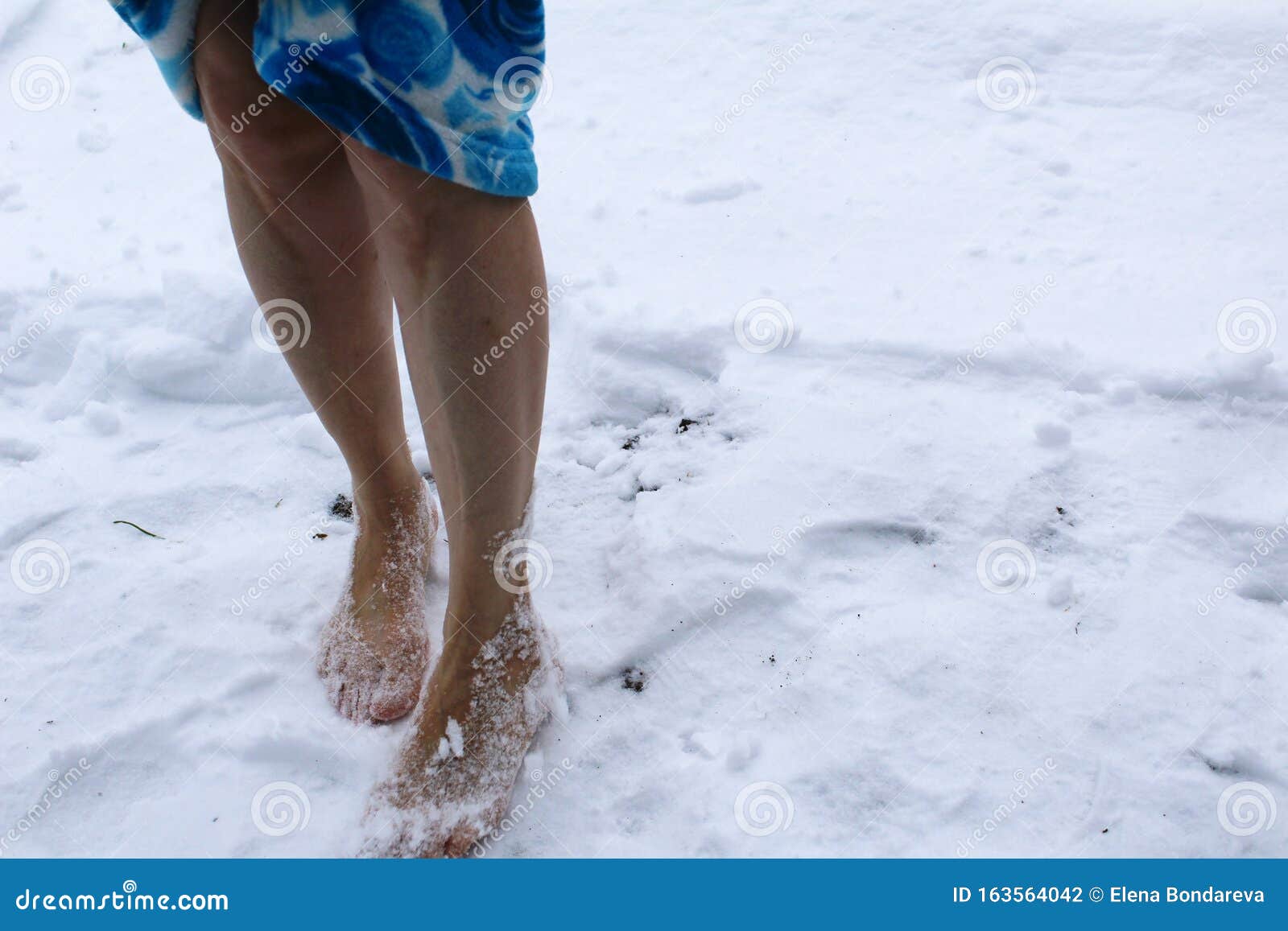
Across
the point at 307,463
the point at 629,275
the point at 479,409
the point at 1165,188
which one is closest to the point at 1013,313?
the point at 1165,188

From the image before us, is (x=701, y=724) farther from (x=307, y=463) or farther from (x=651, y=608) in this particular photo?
(x=307, y=463)

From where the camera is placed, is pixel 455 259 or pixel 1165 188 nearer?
pixel 455 259

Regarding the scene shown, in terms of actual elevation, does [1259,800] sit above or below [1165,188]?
below

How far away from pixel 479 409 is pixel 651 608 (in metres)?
0.44

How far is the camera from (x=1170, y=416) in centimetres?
145
